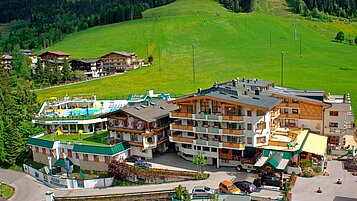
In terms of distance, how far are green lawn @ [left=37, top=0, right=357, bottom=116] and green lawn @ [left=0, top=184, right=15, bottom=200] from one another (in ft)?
146

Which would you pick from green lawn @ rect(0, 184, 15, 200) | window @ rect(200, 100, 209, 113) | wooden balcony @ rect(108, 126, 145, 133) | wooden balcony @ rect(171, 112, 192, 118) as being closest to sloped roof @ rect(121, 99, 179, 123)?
wooden balcony @ rect(108, 126, 145, 133)

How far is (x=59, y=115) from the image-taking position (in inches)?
2422

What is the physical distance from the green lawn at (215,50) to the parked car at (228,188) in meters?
42.3

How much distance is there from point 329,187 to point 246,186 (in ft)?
26.9

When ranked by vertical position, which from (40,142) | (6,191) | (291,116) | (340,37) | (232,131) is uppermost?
(340,37)

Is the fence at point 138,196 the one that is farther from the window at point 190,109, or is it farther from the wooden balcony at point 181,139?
the window at point 190,109

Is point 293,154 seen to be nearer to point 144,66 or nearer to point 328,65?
point 328,65

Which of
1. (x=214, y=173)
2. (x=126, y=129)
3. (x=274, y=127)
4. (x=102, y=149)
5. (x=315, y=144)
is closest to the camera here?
(x=214, y=173)

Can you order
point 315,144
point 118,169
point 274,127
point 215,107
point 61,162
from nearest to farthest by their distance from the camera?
point 118,169 → point 215,107 → point 315,144 → point 274,127 → point 61,162

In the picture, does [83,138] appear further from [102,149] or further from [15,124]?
[15,124]

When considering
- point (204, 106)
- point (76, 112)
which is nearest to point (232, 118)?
point (204, 106)

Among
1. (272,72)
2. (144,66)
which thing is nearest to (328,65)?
(272,72)

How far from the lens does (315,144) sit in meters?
45.3

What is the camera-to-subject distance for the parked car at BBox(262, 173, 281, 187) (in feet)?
123
